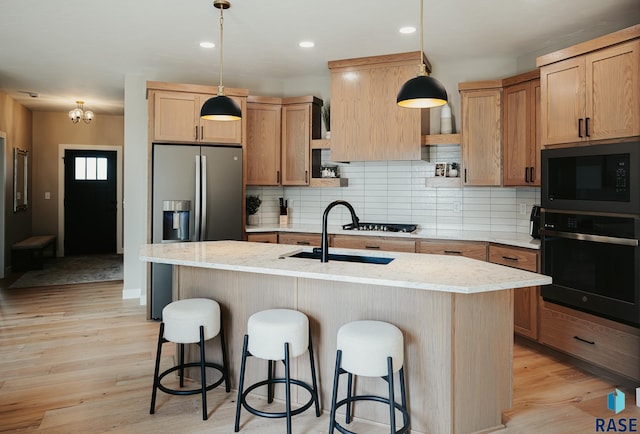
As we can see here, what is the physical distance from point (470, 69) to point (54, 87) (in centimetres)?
533

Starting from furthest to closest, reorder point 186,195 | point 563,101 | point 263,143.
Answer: point 263,143
point 186,195
point 563,101

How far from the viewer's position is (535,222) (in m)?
4.02

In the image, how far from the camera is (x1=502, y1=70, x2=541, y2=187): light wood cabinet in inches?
156

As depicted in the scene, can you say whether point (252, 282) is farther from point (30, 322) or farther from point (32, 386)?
point (30, 322)

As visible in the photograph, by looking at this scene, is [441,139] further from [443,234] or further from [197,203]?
[197,203]

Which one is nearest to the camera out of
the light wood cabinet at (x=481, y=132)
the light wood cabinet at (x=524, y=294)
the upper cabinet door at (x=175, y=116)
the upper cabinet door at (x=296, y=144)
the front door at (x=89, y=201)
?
the light wood cabinet at (x=524, y=294)

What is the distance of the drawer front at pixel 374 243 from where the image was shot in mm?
4355

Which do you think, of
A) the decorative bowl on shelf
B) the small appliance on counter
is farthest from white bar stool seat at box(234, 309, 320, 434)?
the decorative bowl on shelf

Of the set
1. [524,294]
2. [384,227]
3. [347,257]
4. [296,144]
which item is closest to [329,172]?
[296,144]

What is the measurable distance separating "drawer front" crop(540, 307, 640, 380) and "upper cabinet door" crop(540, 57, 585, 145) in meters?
1.31

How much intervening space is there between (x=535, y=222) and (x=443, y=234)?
81 centimetres

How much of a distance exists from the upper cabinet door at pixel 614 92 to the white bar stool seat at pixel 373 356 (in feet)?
6.70

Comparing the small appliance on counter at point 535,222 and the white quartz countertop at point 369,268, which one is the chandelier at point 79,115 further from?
the small appliance on counter at point 535,222

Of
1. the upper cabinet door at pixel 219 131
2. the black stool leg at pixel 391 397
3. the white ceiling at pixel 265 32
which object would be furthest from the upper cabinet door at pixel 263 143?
the black stool leg at pixel 391 397
